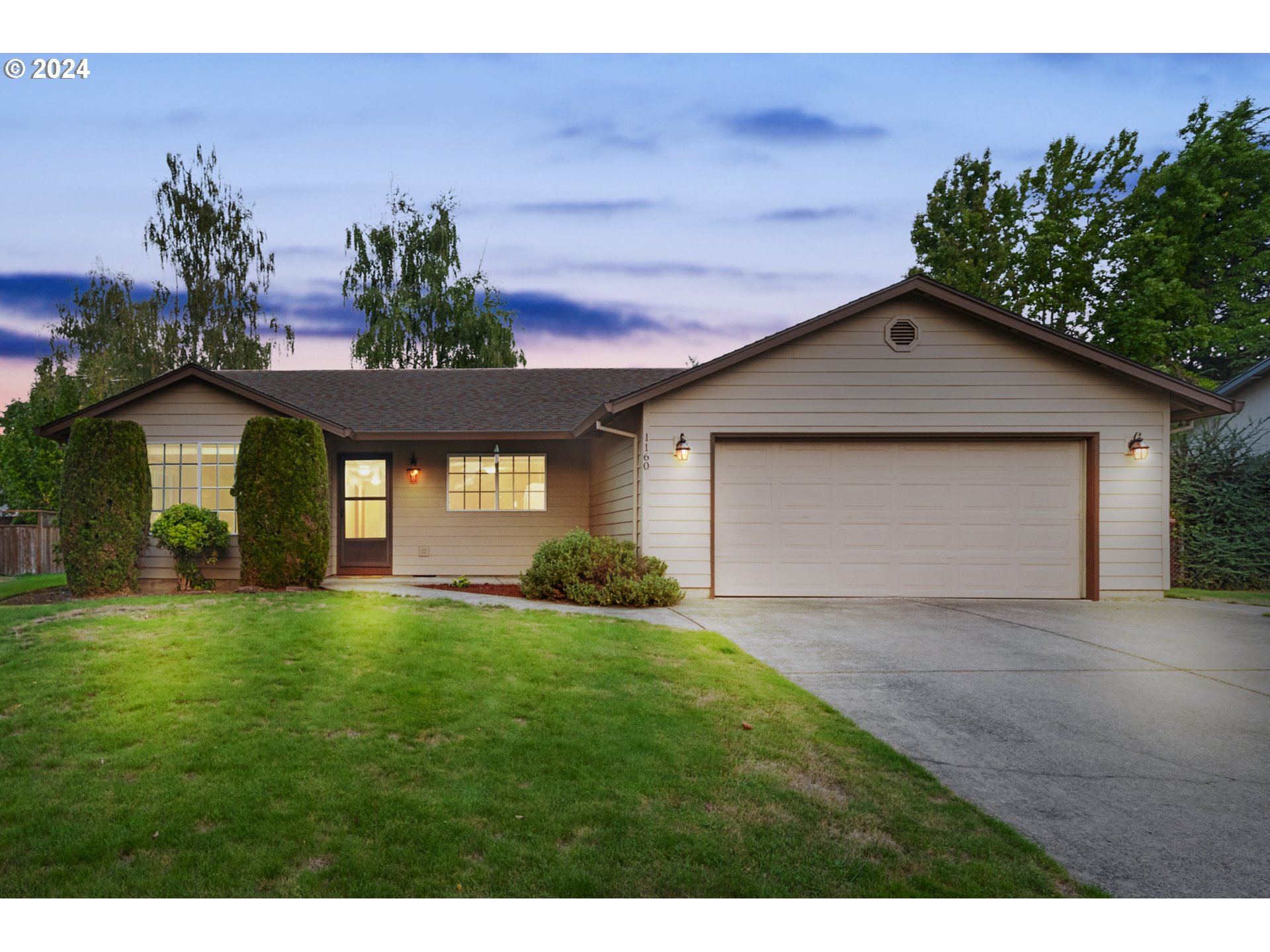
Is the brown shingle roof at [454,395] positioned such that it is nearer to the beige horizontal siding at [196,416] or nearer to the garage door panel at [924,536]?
the beige horizontal siding at [196,416]

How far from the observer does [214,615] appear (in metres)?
7.92

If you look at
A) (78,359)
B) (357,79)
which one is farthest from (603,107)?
(78,359)

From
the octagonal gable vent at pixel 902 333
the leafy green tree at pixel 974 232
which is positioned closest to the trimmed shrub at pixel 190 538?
the octagonal gable vent at pixel 902 333

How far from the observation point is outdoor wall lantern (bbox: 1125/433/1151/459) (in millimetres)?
10719

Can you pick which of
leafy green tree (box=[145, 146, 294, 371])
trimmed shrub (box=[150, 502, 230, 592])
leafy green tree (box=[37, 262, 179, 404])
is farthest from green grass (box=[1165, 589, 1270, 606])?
leafy green tree (box=[37, 262, 179, 404])

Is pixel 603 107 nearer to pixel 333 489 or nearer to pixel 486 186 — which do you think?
pixel 333 489

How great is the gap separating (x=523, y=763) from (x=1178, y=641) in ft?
23.3

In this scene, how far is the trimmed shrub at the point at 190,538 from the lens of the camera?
466 inches

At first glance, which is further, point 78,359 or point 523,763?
point 78,359

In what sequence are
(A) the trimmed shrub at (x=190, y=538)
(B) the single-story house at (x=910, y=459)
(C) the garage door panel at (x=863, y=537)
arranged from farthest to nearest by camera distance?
(A) the trimmed shrub at (x=190, y=538), (C) the garage door panel at (x=863, y=537), (B) the single-story house at (x=910, y=459)

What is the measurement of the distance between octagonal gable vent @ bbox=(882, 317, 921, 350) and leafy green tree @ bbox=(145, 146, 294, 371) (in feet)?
87.0

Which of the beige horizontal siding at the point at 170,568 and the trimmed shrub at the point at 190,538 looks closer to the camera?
the trimmed shrub at the point at 190,538

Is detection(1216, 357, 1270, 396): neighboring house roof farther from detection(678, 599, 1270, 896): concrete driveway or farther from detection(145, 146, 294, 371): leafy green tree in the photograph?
detection(145, 146, 294, 371): leafy green tree

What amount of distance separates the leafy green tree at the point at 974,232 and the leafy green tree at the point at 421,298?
15871 mm
